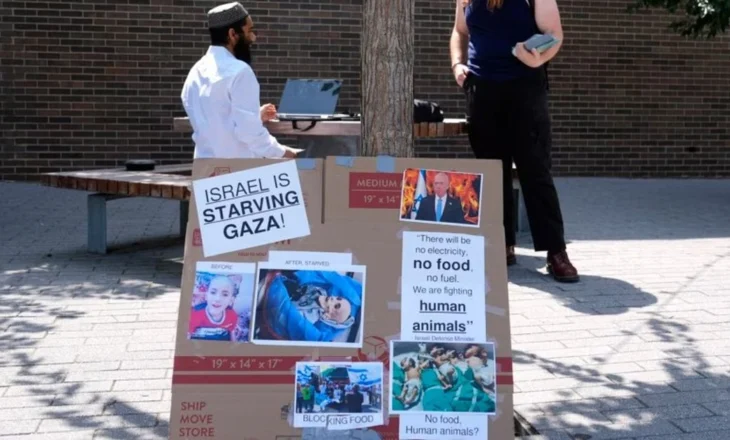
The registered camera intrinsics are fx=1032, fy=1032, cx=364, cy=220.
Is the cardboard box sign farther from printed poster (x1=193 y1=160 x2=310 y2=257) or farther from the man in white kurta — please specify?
the man in white kurta

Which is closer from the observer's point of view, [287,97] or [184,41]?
[287,97]

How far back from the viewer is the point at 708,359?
4918mm

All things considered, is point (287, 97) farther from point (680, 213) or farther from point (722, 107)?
point (722, 107)

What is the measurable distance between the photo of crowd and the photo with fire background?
0.54 meters

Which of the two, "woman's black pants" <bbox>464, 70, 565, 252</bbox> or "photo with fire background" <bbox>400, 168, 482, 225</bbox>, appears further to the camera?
"woman's black pants" <bbox>464, 70, 565, 252</bbox>

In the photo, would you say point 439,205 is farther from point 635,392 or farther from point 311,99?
point 311,99

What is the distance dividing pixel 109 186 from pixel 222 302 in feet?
12.8

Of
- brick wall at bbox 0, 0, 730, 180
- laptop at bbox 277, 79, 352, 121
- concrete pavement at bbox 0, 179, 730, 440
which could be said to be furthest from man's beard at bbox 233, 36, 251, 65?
brick wall at bbox 0, 0, 730, 180

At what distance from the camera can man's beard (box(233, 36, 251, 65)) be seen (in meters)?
5.75

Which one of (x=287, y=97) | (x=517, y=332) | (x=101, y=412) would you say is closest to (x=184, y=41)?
(x=287, y=97)

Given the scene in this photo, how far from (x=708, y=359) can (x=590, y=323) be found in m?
0.76

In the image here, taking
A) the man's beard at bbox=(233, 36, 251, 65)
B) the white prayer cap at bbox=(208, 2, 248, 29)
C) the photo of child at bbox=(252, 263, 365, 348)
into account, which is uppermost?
the white prayer cap at bbox=(208, 2, 248, 29)

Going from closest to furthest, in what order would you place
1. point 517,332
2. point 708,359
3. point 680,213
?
point 708,359, point 517,332, point 680,213

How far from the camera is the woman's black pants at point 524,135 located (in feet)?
20.4
